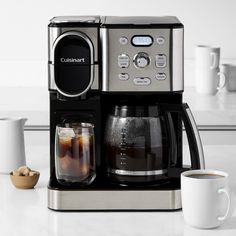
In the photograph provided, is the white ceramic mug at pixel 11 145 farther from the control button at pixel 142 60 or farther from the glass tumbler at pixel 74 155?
the control button at pixel 142 60

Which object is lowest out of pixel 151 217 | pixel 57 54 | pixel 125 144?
pixel 151 217

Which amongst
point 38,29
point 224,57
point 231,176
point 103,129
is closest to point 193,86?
point 224,57

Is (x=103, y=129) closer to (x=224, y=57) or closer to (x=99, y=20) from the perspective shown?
(x=99, y=20)

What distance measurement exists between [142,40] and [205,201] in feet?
1.28

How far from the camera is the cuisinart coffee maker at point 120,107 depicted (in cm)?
185

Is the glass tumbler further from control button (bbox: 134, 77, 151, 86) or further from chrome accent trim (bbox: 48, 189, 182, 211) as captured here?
control button (bbox: 134, 77, 151, 86)

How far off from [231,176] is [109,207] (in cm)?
46

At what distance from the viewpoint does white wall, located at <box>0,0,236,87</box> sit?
4.12 meters

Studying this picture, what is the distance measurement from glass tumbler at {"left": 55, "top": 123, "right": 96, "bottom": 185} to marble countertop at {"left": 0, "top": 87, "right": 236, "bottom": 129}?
1.54 meters

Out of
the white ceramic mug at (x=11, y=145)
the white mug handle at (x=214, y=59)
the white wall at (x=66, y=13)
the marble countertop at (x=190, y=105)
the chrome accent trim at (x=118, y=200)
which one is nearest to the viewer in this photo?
the chrome accent trim at (x=118, y=200)

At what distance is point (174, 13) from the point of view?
4.12 m

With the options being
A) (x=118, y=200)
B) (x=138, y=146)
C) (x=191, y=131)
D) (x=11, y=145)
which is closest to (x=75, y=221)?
(x=118, y=200)

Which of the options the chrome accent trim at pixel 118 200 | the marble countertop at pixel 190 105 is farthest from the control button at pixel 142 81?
the marble countertop at pixel 190 105

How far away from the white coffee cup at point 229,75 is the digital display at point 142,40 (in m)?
2.09
